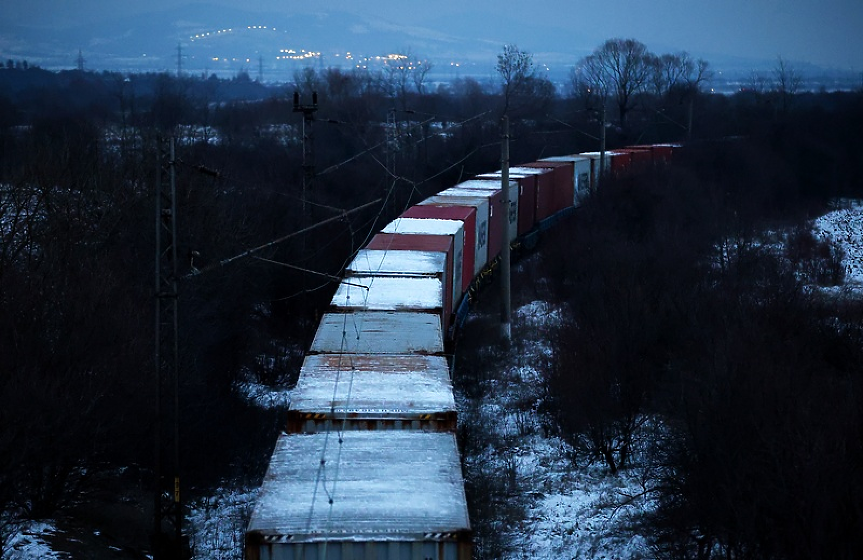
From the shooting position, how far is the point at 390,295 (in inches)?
534

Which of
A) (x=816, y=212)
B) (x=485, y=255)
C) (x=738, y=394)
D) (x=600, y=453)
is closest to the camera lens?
(x=738, y=394)

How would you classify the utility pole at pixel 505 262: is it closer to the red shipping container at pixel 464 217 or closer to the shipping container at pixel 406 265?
the red shipping container at pixel 464 217

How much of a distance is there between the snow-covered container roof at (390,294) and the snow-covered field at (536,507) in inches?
127

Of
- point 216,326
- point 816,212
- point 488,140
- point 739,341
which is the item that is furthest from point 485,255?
point 488,140

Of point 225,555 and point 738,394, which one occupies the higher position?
point 738,394


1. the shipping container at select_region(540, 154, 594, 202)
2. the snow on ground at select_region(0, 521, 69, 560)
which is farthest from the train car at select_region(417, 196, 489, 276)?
the snow on ground at select_region(0, 521, 69, 560)

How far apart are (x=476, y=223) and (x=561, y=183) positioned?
445 inches

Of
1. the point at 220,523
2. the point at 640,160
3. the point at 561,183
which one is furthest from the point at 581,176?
the point at 220,523

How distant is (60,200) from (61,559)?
1196 centimetres

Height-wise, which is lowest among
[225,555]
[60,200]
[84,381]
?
[225,555]

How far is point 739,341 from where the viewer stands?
1224 cm

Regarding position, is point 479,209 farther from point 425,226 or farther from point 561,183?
point 561,183

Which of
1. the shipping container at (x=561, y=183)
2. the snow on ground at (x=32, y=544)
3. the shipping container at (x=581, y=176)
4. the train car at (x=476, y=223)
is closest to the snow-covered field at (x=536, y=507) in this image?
the snow on ground at (x=32, y=544)

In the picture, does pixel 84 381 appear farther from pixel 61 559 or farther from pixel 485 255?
pixel 485 255
